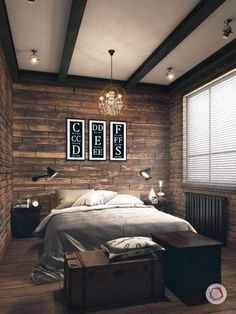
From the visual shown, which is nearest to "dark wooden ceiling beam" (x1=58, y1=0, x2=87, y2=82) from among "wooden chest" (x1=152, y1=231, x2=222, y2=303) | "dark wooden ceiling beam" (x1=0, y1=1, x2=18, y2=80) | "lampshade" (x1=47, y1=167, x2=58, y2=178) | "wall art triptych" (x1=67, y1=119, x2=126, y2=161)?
"dark wooden ceiling beam" (x1=0, y1=1, x2=18, y2=80)

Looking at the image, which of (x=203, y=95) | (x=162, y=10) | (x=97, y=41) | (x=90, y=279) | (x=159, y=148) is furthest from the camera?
(x=159, y=148)

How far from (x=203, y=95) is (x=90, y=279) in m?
3.79

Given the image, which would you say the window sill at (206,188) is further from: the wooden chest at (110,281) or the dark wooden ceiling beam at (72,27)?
the dark wooden ceiling beam at (72,27)

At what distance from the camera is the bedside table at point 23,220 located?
4.46m

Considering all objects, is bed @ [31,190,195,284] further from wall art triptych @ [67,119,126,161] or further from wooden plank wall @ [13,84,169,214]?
wall art triptych @ [67,119,126,161]

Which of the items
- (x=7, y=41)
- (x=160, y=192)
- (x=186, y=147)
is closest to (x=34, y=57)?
(x=7, y=41)

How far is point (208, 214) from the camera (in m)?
4.26

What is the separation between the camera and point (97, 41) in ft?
11.8

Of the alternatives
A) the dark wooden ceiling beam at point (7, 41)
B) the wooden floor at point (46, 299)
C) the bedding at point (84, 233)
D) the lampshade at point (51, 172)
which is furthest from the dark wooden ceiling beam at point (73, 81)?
the wooden floor at point (46, 299)

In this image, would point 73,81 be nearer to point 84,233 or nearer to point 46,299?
point 84,233

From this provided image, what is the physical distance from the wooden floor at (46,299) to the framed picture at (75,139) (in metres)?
2.35

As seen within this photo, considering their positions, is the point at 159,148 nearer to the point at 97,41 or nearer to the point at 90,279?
the point at 97,41

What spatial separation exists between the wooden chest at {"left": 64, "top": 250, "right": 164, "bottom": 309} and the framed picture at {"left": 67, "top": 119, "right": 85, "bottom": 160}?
2.91 meters

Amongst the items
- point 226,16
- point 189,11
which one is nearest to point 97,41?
point 189,11
